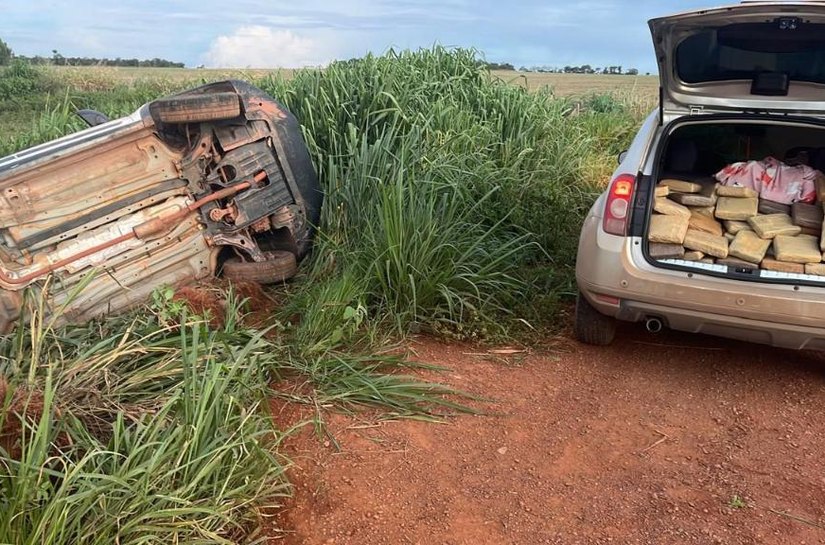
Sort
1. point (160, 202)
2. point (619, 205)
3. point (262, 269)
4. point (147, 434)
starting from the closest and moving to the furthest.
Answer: point (147, 434) → point (619, 205) → point (160, 202) → point (262, 269)

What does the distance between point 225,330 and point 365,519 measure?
1305mm

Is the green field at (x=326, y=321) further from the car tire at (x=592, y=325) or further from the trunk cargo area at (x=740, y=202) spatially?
the trunk cargo area at (x=740, y=202)

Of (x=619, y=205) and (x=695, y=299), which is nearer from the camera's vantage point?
(x=695, y=299)

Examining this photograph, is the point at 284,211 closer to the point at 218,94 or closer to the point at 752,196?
the point at 218,94

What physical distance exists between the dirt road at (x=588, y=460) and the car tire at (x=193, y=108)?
1939 mm

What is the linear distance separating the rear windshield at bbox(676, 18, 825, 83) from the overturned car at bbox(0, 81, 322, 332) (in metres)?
2.56

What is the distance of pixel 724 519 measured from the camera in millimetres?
2588

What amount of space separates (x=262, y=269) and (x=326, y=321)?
3.01 ft

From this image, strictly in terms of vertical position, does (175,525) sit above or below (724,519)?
above

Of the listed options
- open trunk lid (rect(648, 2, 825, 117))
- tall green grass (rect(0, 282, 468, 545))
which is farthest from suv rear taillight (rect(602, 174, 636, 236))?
tall green grass (rect(0, 282, 468, 545))

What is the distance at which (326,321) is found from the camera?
12.1 feet

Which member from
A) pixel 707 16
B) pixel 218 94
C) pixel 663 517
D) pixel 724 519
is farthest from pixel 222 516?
pixel 707 16

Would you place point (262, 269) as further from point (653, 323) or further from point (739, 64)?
point (739, 64)

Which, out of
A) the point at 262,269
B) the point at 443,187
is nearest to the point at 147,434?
the point at 262,269
